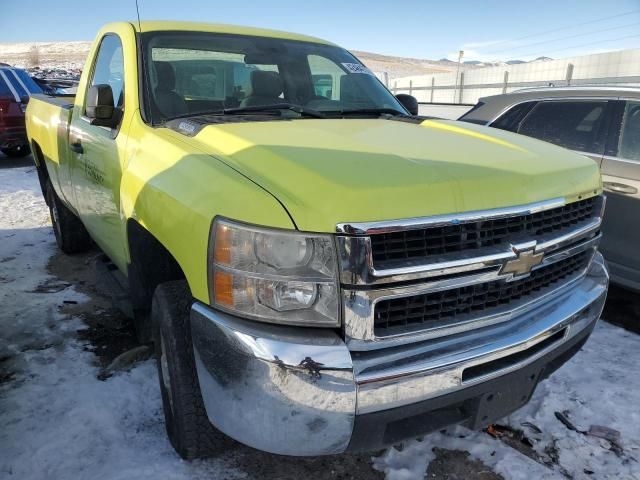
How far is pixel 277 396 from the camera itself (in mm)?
1675

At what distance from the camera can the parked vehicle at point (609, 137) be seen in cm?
394

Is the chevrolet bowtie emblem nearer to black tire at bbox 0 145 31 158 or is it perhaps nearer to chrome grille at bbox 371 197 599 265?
chrome grille at bbox 371 197 599 265

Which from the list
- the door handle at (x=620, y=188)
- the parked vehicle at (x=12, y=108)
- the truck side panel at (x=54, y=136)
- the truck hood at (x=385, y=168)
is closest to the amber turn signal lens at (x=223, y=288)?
the truck hood at (x=385, y=168)

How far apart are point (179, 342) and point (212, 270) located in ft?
1.59

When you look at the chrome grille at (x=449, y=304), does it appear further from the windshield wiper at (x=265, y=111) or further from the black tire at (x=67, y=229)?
the black tire at (x=67, y=229)

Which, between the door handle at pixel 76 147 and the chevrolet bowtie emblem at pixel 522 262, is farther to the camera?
the door handle at pixel 76 147

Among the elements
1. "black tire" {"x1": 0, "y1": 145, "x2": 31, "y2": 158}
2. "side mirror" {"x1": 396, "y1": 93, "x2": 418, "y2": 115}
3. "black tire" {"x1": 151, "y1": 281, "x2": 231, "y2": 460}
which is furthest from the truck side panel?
"black tire" {"x1": 0, "y1": 145, "x2": 31, "y2": 158}

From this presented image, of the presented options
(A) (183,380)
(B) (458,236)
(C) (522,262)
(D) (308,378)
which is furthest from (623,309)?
(A) (183,380)

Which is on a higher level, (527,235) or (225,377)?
(527,235)

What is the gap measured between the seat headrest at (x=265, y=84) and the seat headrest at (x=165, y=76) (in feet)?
1.53

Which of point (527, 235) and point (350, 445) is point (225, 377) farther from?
point (527, 235)

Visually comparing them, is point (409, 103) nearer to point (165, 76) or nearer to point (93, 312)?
point (165, 76)

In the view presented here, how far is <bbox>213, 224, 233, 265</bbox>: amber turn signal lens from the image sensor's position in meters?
1.73

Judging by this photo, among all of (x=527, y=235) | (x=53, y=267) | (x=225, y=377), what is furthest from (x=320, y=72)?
(x=53, y=267)
